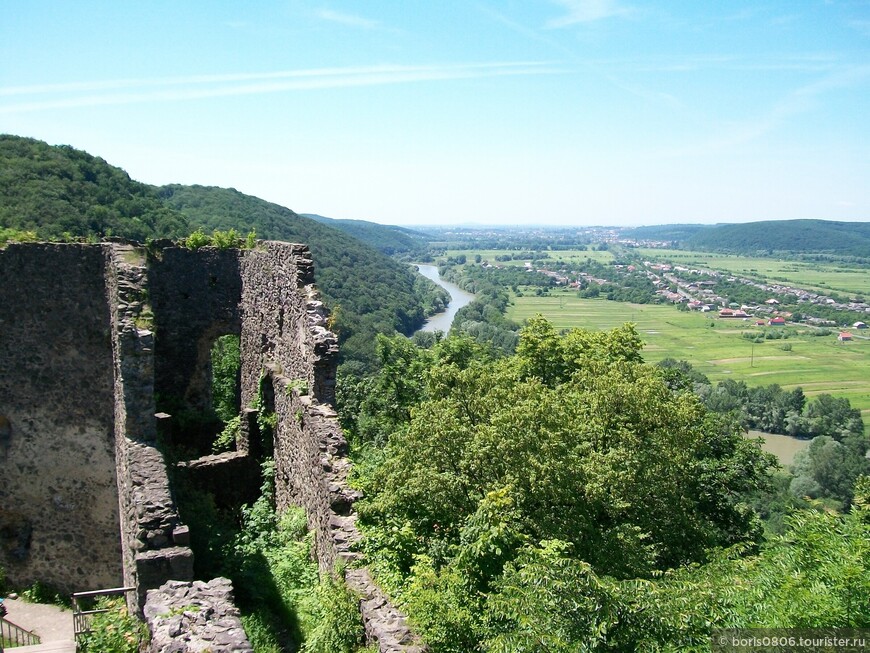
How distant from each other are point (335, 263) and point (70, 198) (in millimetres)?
51777

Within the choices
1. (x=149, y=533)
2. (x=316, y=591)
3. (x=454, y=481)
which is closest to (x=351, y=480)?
(x=316, y=591)

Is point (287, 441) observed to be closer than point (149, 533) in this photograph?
No

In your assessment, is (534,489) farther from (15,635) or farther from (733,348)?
(733,348)

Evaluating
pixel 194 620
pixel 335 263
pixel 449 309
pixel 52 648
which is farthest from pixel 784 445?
pixel 194 620

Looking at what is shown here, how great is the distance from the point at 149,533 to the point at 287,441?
3.79m

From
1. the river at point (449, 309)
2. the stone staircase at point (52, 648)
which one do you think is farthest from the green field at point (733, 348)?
the stone staircase at point (52, 648)

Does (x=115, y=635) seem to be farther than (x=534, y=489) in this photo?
No

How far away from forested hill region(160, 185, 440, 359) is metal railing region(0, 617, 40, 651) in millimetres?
42267

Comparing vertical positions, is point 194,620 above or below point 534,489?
above

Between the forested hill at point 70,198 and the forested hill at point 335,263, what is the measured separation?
57.4ft

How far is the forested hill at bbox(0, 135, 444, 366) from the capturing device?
2986 centimetres

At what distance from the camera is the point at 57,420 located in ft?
39.8

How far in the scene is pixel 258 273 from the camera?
12.7 metres

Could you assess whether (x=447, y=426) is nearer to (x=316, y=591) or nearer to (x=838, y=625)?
(x=316, y=591)
